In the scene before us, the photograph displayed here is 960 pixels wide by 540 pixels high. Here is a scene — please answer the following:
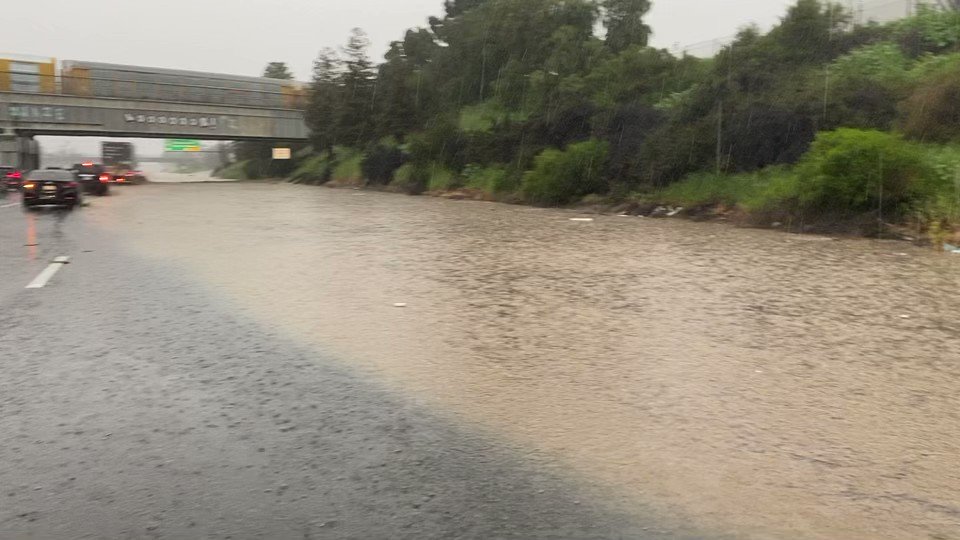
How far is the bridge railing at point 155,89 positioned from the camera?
52.1m

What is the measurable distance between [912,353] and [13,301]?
9466 mm

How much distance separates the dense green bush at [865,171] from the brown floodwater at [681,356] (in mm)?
2941

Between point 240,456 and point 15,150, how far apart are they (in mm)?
53674

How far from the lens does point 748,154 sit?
26641mm

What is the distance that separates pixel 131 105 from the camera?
184ft

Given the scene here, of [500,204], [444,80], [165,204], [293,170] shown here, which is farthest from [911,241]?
[293,170]

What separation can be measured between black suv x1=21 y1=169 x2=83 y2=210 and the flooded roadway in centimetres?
1438

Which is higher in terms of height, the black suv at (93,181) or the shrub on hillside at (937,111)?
the shrub on hillside at (937,111)

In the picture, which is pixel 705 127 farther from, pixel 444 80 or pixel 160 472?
pixel 444 80

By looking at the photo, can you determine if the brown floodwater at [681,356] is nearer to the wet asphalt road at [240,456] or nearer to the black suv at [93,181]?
the wet asphalt road at [240,456]

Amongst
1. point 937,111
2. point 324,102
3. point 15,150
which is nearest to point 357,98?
point 324,102

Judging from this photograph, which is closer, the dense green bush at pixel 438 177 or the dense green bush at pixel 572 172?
the dense green bush at pixel 572 172

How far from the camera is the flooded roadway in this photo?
444 centimetres

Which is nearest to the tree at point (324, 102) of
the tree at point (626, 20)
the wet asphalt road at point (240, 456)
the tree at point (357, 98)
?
the tree at point (357, 98)
